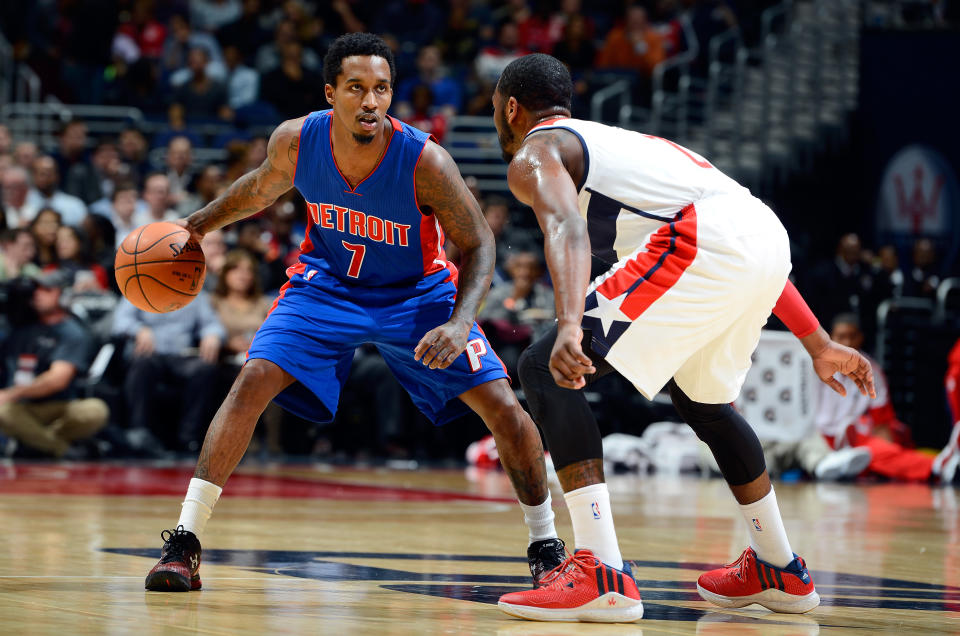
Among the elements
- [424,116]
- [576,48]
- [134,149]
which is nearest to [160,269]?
[134,149]

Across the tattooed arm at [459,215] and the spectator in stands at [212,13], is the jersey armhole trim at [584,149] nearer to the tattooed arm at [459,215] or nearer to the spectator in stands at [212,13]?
the tattooed arm at [459,215]

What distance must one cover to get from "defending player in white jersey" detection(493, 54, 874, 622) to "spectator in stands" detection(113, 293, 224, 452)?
23.3ft

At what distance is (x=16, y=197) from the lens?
1207 cm

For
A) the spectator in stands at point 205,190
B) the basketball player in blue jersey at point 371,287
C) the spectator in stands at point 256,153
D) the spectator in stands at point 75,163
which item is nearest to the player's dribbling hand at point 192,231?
the basketball player in blue jersey at point 371,287

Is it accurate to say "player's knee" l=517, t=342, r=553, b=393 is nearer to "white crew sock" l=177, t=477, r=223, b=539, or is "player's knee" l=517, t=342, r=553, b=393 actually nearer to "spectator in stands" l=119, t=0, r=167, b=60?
"white crew sock" l=177, t=477, r=223, b=539

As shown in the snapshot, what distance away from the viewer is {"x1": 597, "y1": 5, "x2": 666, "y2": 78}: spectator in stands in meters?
16.3

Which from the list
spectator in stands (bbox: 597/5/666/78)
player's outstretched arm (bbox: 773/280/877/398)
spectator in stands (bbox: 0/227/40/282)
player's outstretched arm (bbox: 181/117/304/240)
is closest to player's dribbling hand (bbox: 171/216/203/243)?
player's outstretched arm (bbox: 181/117/304/240)

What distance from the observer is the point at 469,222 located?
15.5 ft

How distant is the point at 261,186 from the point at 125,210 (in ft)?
24.3

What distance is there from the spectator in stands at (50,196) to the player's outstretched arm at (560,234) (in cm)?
894

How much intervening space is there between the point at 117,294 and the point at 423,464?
2.82 meters

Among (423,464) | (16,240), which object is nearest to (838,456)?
(423,464)

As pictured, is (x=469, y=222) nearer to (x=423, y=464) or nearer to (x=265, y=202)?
(x=265, y=202)

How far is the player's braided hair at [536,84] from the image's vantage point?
169 inches
